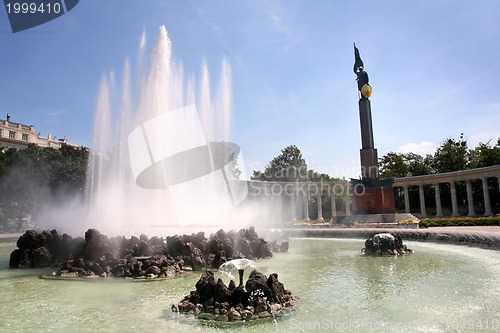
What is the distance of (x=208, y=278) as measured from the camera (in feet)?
32.4

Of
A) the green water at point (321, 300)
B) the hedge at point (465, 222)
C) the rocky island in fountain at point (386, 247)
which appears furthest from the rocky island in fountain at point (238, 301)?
the hedge at point (465, 222)

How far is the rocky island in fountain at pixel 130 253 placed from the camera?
15266 millimetres

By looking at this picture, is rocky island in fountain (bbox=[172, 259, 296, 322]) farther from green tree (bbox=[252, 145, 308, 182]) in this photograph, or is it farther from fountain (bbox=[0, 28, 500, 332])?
green tree (bbox=[252, 145, 308, 182])

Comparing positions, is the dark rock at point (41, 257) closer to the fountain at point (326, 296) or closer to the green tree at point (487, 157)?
the fountain at point (326, 296)

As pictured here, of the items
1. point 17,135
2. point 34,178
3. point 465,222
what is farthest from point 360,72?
point 17,135

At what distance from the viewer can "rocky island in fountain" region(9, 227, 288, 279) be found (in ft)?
50.1

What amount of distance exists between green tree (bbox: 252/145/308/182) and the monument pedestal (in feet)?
142

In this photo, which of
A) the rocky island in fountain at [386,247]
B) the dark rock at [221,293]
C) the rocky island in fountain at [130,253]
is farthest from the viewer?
the rocky island in fountain at [386,247]

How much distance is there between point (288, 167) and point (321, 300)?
85.3 m

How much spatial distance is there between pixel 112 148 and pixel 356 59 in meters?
44.6

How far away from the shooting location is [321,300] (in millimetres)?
10188

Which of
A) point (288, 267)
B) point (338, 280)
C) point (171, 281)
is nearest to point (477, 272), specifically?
point (338, 280)

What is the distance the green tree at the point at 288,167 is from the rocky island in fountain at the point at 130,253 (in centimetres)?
7394

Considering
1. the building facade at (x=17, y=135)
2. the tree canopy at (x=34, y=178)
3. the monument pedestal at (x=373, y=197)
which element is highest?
the building facade at (x=17, y=135)
